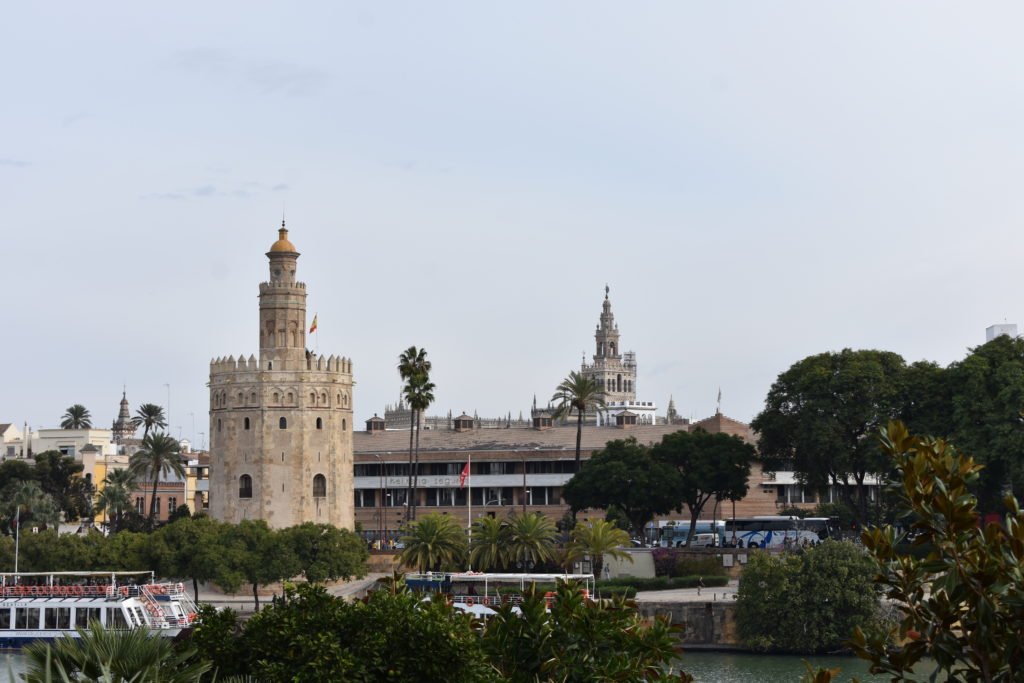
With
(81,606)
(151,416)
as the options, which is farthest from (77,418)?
(81,606)

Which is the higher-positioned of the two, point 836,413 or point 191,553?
point 836,413

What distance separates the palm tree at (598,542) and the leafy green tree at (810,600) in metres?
9.22

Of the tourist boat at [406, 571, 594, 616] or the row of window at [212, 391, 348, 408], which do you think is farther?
the row of window at [212, 391, 348, 408]

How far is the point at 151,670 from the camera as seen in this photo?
21516 millimetres

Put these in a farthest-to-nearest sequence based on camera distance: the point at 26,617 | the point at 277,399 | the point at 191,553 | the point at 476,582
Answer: the point at 277,399 < the point at 191,553 < the point at 476,582 < the point at 26,617

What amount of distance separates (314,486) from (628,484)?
17752 millimetres

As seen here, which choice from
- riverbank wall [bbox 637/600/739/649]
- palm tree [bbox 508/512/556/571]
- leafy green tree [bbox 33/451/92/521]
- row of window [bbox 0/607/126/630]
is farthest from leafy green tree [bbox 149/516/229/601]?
leafy green tree [bbox 33/451/92/521]

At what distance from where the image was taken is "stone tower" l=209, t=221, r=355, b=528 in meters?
91.4

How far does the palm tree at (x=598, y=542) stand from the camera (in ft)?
246

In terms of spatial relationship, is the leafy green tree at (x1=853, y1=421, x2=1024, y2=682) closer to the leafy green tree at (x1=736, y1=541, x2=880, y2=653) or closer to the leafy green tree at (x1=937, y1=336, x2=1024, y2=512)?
the leafy green tree at (x1=736, y1=541, x2=880, y2=653)

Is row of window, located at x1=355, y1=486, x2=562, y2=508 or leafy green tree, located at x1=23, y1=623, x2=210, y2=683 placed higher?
row of window, located at x1=355, y1=486, x2=562, y2=508

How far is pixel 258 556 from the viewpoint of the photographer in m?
77.7

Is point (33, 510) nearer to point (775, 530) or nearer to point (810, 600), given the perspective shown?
point (775, 530)

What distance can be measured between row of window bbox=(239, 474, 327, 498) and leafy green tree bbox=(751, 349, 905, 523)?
24.9 meters
